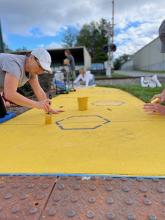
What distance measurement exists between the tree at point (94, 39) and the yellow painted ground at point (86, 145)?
175 feet

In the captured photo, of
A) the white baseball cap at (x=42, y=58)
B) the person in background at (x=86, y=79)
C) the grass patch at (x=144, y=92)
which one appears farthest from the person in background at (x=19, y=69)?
the person in background at (x=86, y=79)

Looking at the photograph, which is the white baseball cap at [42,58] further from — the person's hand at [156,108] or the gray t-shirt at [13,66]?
the person's hand at [156,108]

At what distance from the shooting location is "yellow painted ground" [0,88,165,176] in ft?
5.89

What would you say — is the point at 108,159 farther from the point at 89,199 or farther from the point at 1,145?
the point at 1,145

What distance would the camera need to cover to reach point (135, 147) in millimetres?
2182

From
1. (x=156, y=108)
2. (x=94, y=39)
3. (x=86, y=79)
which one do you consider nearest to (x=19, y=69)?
(x=156, y=108)

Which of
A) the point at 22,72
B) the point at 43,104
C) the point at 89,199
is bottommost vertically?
the point at 89,199

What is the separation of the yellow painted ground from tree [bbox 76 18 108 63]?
53.5 metres

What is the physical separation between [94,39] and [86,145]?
5834 centimetres

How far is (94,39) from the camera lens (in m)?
58.2

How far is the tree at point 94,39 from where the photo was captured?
2206 inches

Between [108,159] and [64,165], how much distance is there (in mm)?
334

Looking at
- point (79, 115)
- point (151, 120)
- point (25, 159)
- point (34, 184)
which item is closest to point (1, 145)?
point (25, 159)

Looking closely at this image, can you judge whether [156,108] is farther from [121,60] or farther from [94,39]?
[121,60]
